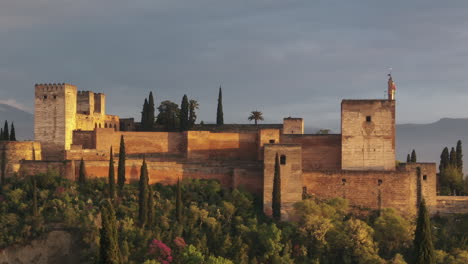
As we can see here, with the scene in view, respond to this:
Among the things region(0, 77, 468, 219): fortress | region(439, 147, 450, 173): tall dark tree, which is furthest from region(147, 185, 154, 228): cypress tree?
region(439, 147, 450, 173): tall dark tree

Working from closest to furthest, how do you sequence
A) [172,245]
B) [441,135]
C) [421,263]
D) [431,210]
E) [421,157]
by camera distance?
[421,263]
[172,245]
[431,210]
[421,157]
[441,135]

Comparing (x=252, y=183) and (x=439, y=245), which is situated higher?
(x=252, y=183)

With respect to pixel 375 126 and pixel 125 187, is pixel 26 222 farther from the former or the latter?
pixel 375 126

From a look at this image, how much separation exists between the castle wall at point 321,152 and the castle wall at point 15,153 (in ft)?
52.4

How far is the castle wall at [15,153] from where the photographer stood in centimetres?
3447

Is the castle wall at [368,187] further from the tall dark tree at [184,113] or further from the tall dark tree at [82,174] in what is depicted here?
the tall dark tree at [184,113]

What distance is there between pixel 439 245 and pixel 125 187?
651 inches

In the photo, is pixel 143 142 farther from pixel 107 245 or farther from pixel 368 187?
pixel 107 245

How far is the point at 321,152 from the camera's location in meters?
35.1

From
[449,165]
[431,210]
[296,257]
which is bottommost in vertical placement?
[296,257]

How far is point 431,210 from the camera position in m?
32.2

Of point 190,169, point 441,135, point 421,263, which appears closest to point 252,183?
point 190,169

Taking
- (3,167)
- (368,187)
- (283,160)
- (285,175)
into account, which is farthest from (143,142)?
(368,187)

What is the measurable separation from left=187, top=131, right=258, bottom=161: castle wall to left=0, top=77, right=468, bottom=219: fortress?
6 cm
